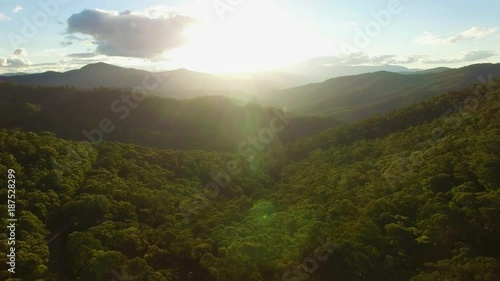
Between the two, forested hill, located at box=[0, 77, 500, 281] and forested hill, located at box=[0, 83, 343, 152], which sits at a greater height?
forested hill, located at box=[0, 83, 343, 152]

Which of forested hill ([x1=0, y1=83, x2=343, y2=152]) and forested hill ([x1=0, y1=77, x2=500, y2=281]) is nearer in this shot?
forested hill ([x1=0, y1=77, x2=500, y2=281])

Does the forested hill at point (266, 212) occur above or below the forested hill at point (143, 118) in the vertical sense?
below

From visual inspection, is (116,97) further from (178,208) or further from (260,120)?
(178,208)

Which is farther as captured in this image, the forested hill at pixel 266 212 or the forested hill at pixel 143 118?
the forested hill at pixel 143 118

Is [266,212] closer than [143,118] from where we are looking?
Yes
